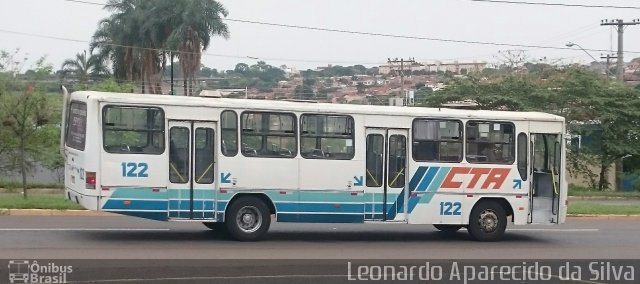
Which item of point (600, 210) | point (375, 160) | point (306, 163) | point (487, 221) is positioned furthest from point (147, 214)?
point (600, 210)

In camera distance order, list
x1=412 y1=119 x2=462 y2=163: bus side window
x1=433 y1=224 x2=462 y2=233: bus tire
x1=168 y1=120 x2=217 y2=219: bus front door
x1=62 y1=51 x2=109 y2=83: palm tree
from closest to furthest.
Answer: x1=168 y1=120 x2=217 y2=219: bus front door, x1=412 y1=119 x2=462 y2=163: bus side window, x1=433 y1=224 x2=462 y2=233: bus tire, x1=62 y1=51 x2=109 y2=83: palm tree

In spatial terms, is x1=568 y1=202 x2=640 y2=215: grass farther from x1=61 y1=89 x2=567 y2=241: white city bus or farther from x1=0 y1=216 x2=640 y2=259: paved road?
x1=61 y1=89 x2=567 y2=241: white city bus

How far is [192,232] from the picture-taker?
56.9 feet

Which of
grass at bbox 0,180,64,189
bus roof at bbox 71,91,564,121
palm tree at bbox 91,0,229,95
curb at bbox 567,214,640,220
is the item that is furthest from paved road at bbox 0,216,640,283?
palm tree at bbox 91,0,229,95

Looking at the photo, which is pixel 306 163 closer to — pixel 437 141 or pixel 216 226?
pixel 216 226

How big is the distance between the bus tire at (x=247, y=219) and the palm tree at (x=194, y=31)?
41.1 m

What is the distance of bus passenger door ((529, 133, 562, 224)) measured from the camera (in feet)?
58.9

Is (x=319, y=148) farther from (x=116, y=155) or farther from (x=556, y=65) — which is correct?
(x=556, y=65)

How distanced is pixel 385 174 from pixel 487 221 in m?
2.45

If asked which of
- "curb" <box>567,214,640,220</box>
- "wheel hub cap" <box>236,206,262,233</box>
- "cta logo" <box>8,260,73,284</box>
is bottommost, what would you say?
"curb" <box>567,214,640,220</box>

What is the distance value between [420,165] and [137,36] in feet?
160

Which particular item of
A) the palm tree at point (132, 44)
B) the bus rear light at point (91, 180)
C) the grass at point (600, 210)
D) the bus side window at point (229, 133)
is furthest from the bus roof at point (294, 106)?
the palm tree at point (132, 44)

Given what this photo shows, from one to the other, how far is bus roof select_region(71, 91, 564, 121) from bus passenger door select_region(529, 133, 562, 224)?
1.70ft

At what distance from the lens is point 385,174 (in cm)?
1683
